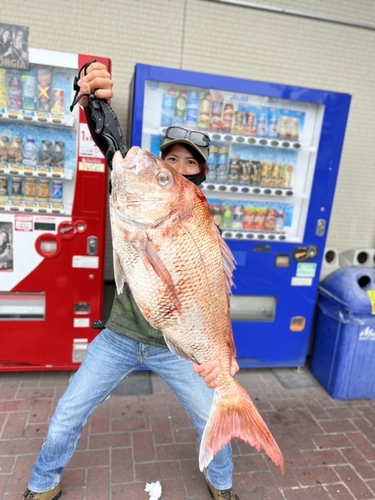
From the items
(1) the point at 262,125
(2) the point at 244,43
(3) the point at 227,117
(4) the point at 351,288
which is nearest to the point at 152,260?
(3) the point at 227,117

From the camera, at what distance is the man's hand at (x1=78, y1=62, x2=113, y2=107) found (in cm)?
166

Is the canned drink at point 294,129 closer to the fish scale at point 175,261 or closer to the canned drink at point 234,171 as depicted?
the canned drink at point 234,171

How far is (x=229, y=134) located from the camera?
325cm

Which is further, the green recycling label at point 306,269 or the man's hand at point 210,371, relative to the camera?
the green recycling label at point 306,269

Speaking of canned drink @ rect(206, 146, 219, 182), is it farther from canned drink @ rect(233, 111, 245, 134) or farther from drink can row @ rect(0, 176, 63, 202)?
drink can row @ rect(0, 176, 63, 202)

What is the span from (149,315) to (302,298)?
253 centimetres

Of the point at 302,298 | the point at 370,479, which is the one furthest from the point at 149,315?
the point at 302,298

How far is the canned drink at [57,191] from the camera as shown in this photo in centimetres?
311

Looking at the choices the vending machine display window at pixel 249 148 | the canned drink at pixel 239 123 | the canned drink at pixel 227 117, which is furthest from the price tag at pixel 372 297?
the canned drink at pixel 227 117

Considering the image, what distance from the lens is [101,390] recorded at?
6.64ft

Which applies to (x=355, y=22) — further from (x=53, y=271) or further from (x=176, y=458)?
(x=176, y=458)

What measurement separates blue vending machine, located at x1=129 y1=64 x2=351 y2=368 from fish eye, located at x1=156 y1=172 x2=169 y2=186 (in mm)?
1880

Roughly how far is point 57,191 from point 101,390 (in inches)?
69.7

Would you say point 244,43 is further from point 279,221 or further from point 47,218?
point 47,218
